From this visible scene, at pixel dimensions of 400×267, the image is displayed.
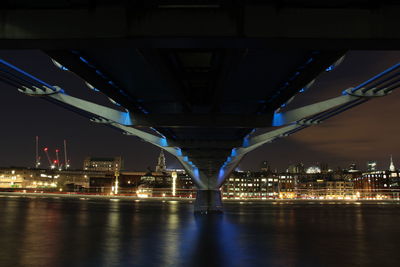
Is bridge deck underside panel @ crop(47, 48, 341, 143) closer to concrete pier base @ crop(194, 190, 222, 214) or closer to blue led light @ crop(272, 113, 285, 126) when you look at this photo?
blue led light @ crop(272, 113, 285, 126)

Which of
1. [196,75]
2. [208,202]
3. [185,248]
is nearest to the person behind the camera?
[196,75]

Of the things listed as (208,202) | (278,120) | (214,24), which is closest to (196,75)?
(214,24)

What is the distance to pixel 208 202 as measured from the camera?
51.3m

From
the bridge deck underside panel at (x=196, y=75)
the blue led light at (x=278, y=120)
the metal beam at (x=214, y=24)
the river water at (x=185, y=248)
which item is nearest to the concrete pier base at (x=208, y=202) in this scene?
the river water at (x=185, y=248)

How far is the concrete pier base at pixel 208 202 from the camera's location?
167 feet

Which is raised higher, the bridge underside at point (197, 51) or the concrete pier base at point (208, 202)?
the bridge underside at point (197, 51)

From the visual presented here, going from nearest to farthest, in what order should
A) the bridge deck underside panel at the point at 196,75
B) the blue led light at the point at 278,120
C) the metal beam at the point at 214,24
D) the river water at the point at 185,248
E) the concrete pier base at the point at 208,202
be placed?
the metal beam at the point at 214,24, the bridge deck underside panel at the point at 196,75, the river water at the point at 185,248, the blue led light at the point at 278,120, the concrete pier base at the point at 208,202

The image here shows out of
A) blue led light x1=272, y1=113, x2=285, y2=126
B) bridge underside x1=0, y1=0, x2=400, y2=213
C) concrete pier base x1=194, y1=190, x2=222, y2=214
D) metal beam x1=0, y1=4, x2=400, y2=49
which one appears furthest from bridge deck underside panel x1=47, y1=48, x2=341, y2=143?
concrete pier base x1=194, y1=190, x2=222, y2=214

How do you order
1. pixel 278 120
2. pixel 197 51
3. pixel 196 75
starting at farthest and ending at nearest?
pixel 278 120 < pixel 196 75 < pixel 197 51

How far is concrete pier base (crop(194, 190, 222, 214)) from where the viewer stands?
50938 millimetres

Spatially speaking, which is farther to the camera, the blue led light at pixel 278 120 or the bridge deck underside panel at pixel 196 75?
the blue led light at pixel 278 120

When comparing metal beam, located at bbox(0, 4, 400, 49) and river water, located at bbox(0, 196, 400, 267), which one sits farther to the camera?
river water, located at bbox(0, 196, 400, 267)

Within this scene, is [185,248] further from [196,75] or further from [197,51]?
[197,51]

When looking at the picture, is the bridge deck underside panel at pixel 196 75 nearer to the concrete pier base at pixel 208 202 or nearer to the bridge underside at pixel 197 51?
the bridge underside at pixel 197 51
